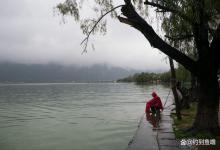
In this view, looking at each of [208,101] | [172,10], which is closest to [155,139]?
[208,101]

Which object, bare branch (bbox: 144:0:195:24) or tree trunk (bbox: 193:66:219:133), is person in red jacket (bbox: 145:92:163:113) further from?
bare branch (bbox: 144:0:195:24)

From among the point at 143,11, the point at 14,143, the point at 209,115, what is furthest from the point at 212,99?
the point at 14,143

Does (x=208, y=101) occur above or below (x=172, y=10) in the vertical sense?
below

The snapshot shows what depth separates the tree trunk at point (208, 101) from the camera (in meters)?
13.3

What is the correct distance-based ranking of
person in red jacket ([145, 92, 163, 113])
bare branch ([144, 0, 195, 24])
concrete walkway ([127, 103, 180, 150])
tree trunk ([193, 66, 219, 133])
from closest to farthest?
bare branch ([144, 0, 195, 24])
concrete walkway ([127, 103, 180, 150])
tree trunk ([193, 66, 219, 133])
person in red jacket ([145, 92, 163, 113])

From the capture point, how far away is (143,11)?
13836 mm

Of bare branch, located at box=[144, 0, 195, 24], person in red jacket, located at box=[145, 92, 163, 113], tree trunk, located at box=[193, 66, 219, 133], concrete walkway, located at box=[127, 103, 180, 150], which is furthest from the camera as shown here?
person in red jacket, located at box=[145, 92, 163, 113]

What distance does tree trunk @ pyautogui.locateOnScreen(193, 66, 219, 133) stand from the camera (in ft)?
43.6

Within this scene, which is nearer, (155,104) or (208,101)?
(208,101)

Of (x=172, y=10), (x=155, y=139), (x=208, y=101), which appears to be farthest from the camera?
(x=155, y=139)

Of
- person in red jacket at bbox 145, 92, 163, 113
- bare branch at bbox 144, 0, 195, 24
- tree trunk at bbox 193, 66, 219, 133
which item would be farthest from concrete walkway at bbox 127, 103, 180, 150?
person in red jacket at bbox 145, 92, 163, 113

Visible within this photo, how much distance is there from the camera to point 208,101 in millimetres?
13406

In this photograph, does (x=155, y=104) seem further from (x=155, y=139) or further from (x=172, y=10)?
(x=172, y=10)

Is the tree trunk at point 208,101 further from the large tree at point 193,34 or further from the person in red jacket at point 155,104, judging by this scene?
the person in red jacket at point 155,104
